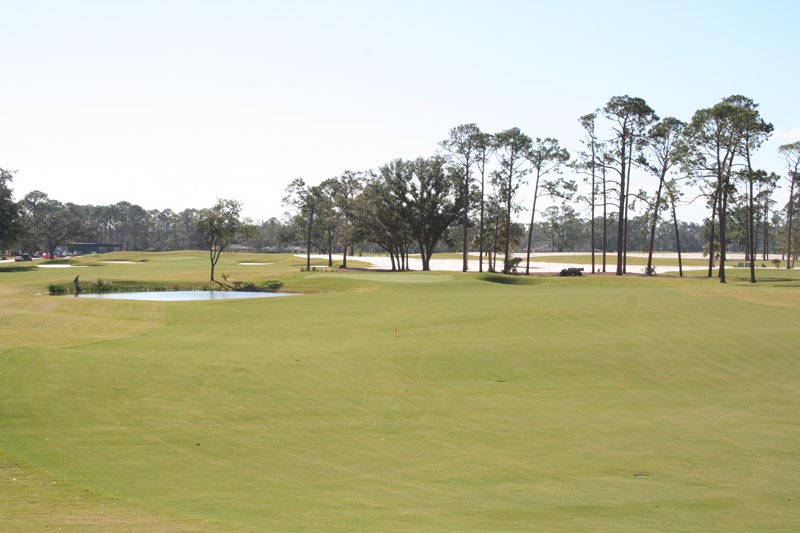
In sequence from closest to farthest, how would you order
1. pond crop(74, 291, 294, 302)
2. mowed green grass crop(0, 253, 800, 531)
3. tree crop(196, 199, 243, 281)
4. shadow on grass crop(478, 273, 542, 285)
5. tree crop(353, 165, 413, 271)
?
mowed green grass crop(0, 253, 800, 531)
pond crop(74, 291, 294, 302)
shadow on grass crop(478, 273, 542, 285)
tree crop(196, 199, 243, 281)
tree crop(353, 165, 413, 271)

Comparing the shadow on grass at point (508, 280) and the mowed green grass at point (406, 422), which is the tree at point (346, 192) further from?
the mowed green grass at point (406, 422)

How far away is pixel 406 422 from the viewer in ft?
63.9

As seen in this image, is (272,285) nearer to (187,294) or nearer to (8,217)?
(187,294)

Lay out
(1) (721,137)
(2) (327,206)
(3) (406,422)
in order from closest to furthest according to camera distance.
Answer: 1. (3) (406,422)
2. (1) (721,137)
3. (2) (327,206)

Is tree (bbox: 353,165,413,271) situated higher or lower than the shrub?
higher

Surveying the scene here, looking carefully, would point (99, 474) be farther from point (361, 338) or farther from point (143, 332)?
point (143, 332)

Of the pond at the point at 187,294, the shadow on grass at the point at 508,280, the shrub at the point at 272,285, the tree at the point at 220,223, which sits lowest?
the pond at the point at 187,294

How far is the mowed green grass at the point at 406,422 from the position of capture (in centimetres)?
1216

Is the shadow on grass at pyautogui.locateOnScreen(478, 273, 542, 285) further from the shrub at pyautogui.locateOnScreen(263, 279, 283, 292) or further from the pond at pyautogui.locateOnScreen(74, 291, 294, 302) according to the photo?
the shrub at pyautogui.locateOnScreen(263, 279, 283, 292)

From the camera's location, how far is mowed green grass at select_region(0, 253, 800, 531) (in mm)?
12156

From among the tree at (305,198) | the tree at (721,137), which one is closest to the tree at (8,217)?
the tree at (305,198)

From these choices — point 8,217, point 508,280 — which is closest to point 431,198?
point 508,280

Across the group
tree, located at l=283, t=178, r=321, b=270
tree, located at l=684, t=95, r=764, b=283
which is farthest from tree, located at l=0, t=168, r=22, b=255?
tree, located at l=684, t=95, r=764, b=283

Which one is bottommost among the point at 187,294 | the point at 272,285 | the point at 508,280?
the point at 187,294
